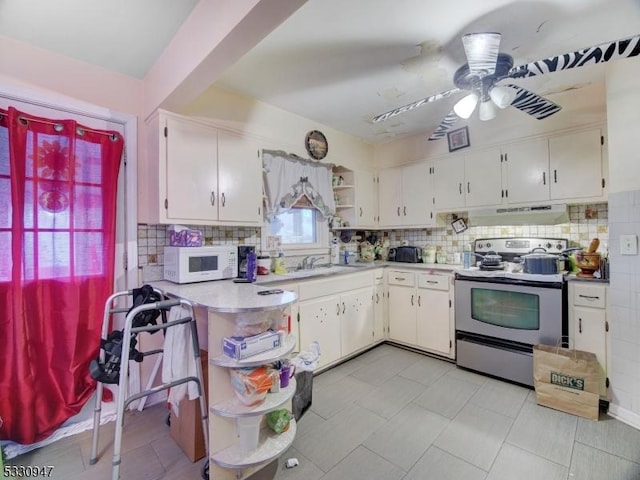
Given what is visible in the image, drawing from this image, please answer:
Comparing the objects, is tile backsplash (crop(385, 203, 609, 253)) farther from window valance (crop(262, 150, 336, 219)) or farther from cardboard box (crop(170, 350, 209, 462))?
cardboard box (crop(170, 350, 209, 462))

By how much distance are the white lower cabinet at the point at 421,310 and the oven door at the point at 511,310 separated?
0.46 feet

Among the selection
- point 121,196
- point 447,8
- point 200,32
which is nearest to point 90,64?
point 121,196

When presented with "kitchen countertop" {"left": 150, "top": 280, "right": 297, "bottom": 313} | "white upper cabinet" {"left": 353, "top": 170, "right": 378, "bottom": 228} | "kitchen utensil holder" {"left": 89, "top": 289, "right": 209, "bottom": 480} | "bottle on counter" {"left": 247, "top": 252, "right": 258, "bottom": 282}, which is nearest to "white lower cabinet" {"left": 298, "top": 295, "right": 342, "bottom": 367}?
"bottle on counter" {"left": 247, "top": 252, "right": 258, "bottom": 282}

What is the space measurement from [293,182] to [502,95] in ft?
6.17

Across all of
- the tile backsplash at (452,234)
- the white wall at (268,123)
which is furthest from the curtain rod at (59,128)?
the tile backsplash at (452,234)

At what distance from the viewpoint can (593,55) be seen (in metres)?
1.39

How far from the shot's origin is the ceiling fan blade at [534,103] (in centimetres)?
180

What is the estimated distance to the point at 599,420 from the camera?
2037 millimetres

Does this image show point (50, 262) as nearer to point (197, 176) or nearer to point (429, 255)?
point (197, 176)

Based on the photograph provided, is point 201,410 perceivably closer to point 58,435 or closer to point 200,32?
point 58,435

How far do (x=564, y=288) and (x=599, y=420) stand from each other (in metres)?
0.89

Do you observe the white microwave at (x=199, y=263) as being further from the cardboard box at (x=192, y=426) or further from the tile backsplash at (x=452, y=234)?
the cardboard box at (x=192, y=426)

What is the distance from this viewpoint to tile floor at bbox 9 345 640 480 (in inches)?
64.1

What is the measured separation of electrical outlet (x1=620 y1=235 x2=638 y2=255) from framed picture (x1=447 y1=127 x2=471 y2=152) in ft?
4.96
